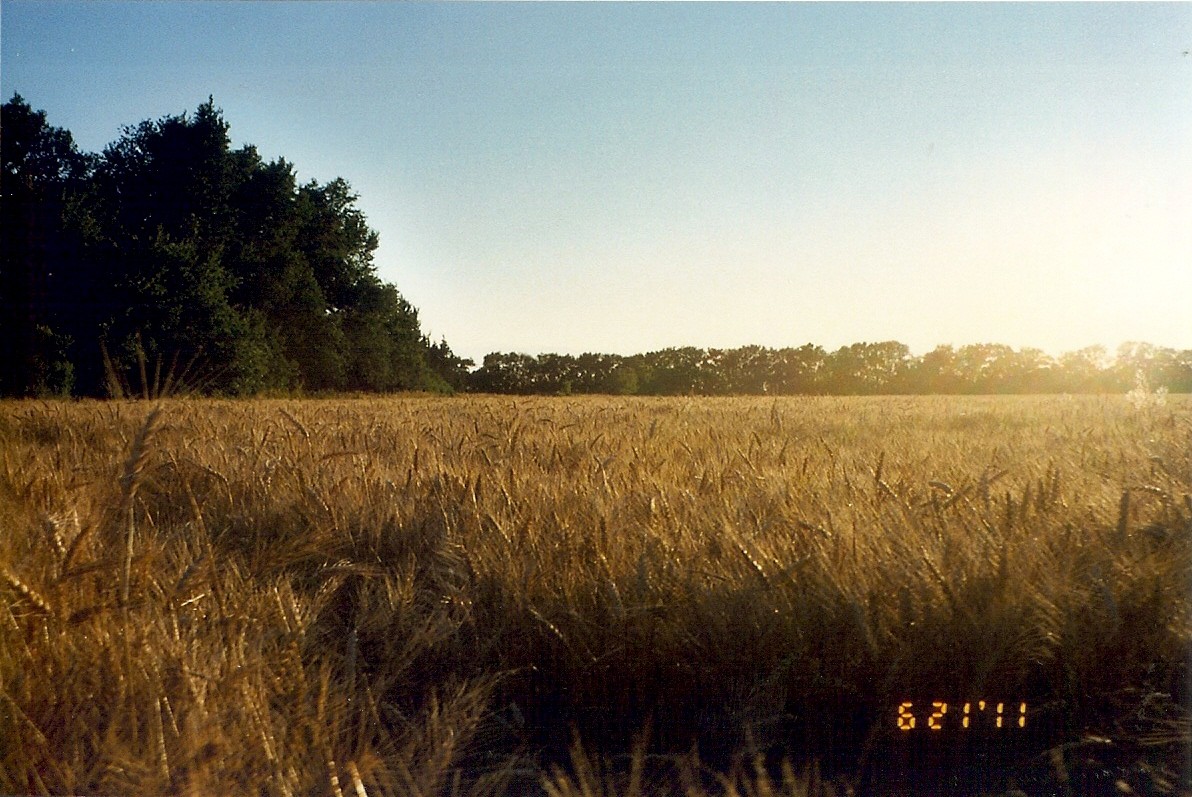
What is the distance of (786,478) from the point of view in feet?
10.6

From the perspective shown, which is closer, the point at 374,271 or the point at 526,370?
the point at 374,271

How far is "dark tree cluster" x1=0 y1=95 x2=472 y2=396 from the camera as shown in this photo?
19.5 meters

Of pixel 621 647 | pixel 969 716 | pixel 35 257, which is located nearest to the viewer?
pixel 969 716

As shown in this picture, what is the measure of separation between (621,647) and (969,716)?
0.77 m

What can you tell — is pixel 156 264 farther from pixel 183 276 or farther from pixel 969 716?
pixel 969 716

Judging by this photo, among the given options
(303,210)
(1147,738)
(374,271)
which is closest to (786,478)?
(1147,738)

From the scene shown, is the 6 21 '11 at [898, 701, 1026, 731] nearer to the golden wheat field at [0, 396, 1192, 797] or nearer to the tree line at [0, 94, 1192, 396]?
the golden wheat field at [0, 396, 1192, 797]

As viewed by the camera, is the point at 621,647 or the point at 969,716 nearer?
the point at 969,716

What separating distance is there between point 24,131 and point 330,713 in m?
24.3

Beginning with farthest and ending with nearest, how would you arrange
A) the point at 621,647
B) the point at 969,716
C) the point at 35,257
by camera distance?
the point at 35,257, the point at 621,647, the point at 969,716

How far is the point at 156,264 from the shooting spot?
66.2 ft

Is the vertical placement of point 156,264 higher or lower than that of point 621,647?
higher

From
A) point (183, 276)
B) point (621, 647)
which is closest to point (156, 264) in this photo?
point (183, 276)

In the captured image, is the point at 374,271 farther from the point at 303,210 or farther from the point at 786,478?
the point at 786,478
